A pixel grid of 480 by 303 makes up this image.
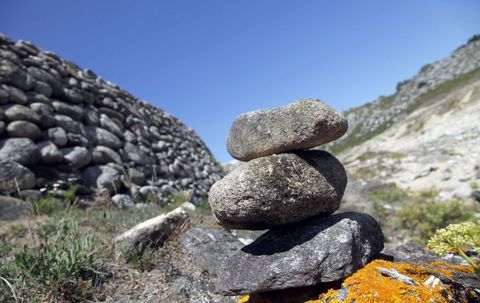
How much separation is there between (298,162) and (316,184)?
292mm

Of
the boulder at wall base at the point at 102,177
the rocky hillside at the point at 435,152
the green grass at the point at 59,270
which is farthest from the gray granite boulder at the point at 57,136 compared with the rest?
the rocky hillside at the point at 435,152

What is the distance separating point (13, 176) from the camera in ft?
23.3

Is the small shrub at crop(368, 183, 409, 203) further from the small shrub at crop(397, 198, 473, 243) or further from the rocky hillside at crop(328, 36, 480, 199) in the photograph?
the small shrub at crop(397, 198, 473, 243)

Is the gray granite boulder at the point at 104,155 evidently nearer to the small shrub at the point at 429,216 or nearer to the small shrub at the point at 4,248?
the small shrub at the point at 4,248

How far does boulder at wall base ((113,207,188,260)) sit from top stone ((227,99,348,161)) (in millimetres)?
2226

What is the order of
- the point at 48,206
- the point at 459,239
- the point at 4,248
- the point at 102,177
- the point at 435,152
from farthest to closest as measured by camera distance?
the point at 435,152
the point at 102,177
the point at 48,206
the point at 4,248
the point at 459,239

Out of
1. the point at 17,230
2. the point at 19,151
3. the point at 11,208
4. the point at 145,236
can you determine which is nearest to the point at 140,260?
the point at 145,236

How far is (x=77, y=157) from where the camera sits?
837 cm

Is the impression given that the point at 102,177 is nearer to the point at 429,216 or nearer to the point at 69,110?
the point at 69,110

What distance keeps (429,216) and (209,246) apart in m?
7.25

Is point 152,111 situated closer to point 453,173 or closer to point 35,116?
point 35,116

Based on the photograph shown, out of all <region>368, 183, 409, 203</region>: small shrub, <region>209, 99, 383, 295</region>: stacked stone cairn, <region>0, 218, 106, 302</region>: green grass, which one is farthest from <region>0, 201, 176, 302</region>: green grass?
<region>368, 183, 409, 203</region>: small shrub

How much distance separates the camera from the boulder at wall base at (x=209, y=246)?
16.5ft

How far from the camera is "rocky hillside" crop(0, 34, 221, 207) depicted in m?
7.62
